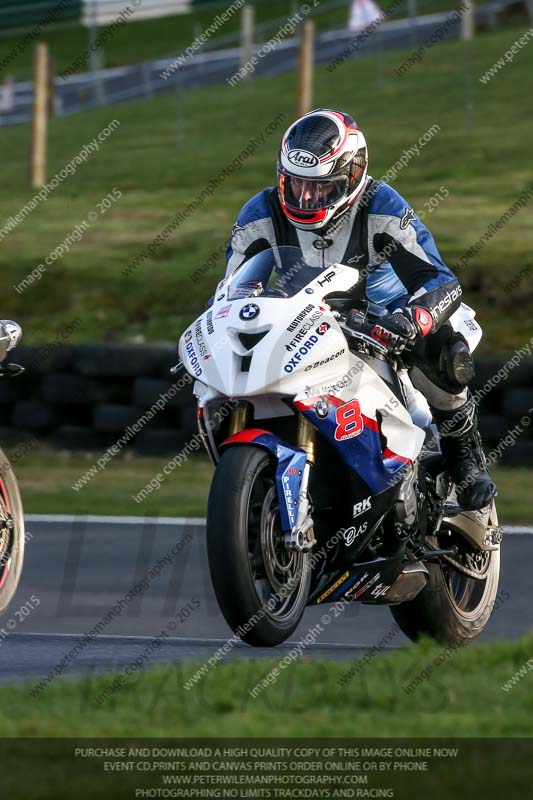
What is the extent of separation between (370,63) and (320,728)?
23771 mm

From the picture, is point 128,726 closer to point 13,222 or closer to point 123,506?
point 123,506

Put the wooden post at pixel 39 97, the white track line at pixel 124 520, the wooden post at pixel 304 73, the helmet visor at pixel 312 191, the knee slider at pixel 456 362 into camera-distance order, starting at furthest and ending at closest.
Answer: the wooden post at pixel 39 97
the wooden post at pixel 304 73
the white track line at pixel 124 520
the knee slider at pixel 456 362
the helmet visor at pixel 312 191

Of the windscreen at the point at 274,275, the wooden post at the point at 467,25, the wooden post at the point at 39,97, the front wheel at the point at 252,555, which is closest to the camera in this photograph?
the front wheel at the point at 252,555

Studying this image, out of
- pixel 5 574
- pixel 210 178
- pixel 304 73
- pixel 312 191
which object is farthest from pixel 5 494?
pixel 210 178

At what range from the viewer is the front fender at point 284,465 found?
478 cm

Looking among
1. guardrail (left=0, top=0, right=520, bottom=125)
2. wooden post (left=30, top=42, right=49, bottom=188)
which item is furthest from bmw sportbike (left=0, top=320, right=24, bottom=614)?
guardrail (left=0, top=0, right=520, bottom=125)

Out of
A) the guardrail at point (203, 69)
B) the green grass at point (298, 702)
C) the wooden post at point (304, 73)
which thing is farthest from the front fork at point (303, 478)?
the guardrail at point (203, 69)

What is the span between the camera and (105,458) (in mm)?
10594

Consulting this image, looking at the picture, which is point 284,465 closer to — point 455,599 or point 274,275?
point 274,275

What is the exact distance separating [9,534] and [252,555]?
1.16m

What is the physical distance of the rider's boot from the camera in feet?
19.4

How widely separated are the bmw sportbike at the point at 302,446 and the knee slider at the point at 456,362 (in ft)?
0.50

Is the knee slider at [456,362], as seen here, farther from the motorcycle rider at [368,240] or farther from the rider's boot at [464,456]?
the rider's boot at [464,456]

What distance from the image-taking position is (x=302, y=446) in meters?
4.99
